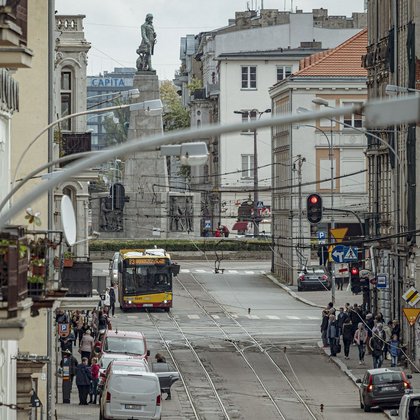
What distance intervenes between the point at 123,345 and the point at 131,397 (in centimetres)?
1143

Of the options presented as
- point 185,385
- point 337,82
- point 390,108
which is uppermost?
point 337,82

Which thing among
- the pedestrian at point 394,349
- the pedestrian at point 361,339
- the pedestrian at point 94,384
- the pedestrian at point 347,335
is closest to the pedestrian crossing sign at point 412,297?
the pedestrian at point 394,349

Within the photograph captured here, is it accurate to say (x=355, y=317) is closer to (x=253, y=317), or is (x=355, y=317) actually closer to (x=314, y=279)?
(x=253, y=317)

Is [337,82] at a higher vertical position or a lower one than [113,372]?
higher

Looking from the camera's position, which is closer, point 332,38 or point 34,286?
point 34,286

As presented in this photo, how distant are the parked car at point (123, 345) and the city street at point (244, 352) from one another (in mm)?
1397

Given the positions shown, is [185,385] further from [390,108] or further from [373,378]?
[390,108]

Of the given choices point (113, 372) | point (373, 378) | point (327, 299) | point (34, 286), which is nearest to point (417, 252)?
point (373, 378)

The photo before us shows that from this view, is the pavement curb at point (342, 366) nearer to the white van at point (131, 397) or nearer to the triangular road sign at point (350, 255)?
the triangular road sign at point (350, 255)

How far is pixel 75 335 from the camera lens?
2408 inches

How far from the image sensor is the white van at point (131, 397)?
3991 cm

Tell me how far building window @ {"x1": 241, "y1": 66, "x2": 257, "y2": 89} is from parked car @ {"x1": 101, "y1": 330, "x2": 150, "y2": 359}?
77414 mm

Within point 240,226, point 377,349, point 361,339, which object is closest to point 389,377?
point 377,349

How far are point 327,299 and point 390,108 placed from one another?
68.6m
